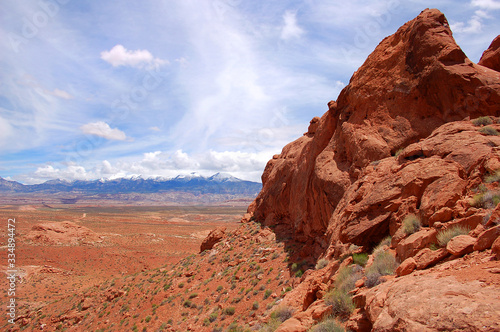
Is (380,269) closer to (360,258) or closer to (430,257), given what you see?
(430,257)

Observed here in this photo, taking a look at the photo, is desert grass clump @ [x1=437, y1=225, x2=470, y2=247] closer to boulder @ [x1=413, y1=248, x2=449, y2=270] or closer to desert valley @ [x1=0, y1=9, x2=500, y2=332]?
desert valley @ [x1=0, y1=9, x2=500, y2=332]

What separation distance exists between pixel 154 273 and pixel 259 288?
13689 mm

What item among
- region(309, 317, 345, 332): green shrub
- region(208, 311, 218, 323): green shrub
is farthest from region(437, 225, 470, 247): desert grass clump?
region(208, 311, 218, 323): green shrub

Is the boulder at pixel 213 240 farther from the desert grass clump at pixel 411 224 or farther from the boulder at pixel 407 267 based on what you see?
the boulder at pixel 407 267

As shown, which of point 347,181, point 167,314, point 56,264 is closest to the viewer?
point 347,181

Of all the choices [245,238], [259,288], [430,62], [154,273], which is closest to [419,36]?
[430,62]

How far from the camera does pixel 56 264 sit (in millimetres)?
36312

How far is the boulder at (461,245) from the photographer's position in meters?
4.86

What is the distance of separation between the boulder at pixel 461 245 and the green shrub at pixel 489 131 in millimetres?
4832

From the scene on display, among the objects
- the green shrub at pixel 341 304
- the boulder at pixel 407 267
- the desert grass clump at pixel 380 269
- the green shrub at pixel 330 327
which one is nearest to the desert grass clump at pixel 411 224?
the desert grass clump at pixel 380 269

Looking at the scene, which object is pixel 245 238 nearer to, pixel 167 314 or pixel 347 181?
pixel 167 314

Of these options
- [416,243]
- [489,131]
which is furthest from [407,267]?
[489,131]

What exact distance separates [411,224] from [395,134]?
5.99 meters

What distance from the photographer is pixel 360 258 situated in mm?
7781
